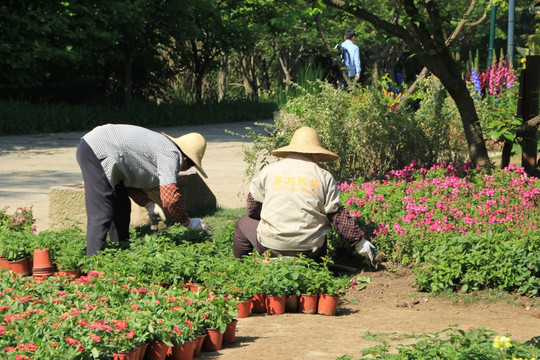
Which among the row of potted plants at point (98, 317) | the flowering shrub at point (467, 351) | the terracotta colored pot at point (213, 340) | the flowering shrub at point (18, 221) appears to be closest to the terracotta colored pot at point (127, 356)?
the row of potted plants at point (98, 317)

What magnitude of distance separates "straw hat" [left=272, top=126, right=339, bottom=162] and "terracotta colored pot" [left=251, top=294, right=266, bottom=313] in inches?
54.7

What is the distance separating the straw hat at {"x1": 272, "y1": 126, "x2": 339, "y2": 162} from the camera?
20.0ft

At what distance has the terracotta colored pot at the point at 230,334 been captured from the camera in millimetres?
4340

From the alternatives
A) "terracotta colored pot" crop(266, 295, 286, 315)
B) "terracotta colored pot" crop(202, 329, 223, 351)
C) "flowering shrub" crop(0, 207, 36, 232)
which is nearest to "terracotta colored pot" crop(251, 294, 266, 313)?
"terracotta colored pot" crop(266, 295, 286, 315)

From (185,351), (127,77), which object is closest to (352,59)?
(127,77)

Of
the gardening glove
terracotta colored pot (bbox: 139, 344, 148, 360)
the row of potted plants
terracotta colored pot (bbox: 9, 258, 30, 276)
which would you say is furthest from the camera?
the gardening glove

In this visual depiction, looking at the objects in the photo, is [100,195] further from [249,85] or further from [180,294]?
[249,85]

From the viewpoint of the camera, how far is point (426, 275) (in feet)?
18.7

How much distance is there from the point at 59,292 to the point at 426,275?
259 cm

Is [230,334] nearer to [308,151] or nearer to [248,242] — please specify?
[248,242]

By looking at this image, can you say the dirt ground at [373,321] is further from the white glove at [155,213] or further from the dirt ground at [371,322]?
the white glove at [155,213]

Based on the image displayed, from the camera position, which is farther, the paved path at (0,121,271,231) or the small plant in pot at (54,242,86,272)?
the paved path at (0,121,271,231)

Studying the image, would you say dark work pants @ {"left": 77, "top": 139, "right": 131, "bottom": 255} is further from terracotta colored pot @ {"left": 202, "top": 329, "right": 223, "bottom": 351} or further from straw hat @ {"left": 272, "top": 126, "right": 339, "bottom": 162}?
terracotta colored pot @ {"left": 202, "top": 329, "right": 223, "bottom": 351}

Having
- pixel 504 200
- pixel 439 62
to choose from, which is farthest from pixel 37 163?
pixel 504 200
